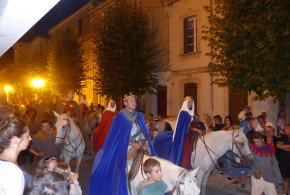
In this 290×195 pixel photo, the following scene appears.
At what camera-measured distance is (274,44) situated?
9.77 metres

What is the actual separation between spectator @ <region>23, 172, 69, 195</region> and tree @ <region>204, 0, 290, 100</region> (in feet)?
26.6

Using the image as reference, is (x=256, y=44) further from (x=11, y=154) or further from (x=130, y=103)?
(x=11, y=154)

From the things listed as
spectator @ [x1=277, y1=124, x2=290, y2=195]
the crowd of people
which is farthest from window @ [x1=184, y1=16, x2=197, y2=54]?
spectator @ [x1=277, y1=124, x2=290, y2=195]

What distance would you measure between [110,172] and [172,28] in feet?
49.9

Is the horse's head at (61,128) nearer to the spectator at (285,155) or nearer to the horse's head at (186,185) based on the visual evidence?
the horse's head at (186,185)

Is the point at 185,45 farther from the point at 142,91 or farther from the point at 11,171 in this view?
the point at 11,171

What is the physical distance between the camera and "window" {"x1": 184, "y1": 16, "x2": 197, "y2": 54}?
18.5 m

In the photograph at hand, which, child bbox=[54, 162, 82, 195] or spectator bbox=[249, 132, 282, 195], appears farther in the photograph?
spectator bbox=[249, 132, 282, 195]

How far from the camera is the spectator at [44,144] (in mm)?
8250

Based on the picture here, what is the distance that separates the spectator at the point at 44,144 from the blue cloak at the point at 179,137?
109 inches

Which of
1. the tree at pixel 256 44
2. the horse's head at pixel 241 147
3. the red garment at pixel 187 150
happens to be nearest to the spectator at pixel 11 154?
the red garment at pixel 187 150

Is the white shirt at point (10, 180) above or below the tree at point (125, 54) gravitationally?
below

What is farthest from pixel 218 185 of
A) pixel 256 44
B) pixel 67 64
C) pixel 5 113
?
pixel 67 64

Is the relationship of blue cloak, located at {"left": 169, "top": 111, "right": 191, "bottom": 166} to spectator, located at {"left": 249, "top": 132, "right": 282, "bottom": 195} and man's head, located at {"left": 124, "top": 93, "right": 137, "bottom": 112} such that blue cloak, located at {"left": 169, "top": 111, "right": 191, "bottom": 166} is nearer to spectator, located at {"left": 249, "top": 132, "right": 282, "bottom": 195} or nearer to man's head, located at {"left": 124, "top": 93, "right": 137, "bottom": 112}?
spectator, located at {"left": 249, "top": 132, "right": 282, "bottom": 195}
